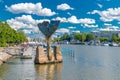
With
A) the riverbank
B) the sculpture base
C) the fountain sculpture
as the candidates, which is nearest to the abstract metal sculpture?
the fountain sculpture

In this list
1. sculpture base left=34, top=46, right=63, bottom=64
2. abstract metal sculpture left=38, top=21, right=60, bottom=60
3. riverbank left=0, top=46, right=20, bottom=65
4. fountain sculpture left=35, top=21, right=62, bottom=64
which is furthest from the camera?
riverbank left=0, top=46, right=20, bottom=65

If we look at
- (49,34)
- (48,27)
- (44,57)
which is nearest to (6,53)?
(49,34)

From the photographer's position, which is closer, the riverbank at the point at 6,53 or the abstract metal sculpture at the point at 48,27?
the abstract metal sculpture at the point at 48,27

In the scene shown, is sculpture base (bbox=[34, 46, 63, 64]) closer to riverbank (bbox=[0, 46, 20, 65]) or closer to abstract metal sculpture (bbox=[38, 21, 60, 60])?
abstract metal sculpture (bbox=[38, 21, 60, 60])

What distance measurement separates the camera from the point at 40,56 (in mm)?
59406

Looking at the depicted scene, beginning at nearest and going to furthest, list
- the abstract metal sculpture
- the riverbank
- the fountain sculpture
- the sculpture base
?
the sculpture base, the fountain sculpture, the abstract metal sculpture, the riverbank

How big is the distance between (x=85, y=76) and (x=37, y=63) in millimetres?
16091

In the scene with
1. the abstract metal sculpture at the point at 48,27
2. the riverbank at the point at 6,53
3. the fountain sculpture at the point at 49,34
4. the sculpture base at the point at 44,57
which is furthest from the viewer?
the riverbank at the point at 6,53

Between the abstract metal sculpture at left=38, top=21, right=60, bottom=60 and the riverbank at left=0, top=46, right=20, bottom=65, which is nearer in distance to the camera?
the abstract metal sculpture at left=38, top=21, right=60, bottom=60

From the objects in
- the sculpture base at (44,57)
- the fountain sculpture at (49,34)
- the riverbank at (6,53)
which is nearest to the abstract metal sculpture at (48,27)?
the fountain sculpture at (49,34)

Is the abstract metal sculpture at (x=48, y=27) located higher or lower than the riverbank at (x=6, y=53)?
higher

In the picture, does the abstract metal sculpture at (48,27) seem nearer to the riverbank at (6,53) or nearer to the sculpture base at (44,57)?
the sculpture base at (44,57)

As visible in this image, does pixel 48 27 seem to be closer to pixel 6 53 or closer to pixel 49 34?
pixel 49 34

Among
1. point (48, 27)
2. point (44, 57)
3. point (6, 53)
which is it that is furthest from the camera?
point (6, 53)
